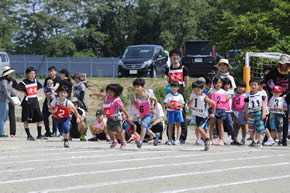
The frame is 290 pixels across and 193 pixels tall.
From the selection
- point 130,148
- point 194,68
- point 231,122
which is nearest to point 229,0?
point 194,68

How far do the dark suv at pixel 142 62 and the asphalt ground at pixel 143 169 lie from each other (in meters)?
16.4

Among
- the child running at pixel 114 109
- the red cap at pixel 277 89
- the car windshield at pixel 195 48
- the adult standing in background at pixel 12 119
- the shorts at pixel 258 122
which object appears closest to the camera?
the child running at pixel 114 109

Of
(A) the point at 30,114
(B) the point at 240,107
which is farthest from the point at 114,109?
(B) the point at 240,107

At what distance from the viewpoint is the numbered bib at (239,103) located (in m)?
13.7

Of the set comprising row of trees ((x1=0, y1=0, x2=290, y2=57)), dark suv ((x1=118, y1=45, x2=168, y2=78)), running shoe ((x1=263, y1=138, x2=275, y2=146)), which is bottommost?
running shoe ((x1=263, y1=138, x2=275, y2=146))

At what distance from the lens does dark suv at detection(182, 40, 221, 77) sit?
30.3m

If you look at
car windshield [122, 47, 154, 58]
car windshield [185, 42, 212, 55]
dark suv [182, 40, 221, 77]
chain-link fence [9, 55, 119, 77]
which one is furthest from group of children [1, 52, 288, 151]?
chain-link fence [9, 55, 119, 77]

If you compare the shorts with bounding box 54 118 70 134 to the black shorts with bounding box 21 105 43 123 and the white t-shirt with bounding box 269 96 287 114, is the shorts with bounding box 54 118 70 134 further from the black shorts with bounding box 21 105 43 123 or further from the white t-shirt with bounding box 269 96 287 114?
the white t-shirt with bounding box 269 96 287 114

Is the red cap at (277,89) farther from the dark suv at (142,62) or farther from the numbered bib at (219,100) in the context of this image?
the dark suv at (142,62)

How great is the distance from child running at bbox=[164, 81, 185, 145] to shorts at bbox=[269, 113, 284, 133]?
2023mm

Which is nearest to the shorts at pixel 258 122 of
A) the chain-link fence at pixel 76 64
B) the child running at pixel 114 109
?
the child running at pixel 114 109

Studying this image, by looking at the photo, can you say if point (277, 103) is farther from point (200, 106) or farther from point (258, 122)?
point (200, 106)

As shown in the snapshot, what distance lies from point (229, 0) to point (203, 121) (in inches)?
450

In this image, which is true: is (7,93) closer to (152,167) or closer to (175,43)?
(152,167)
